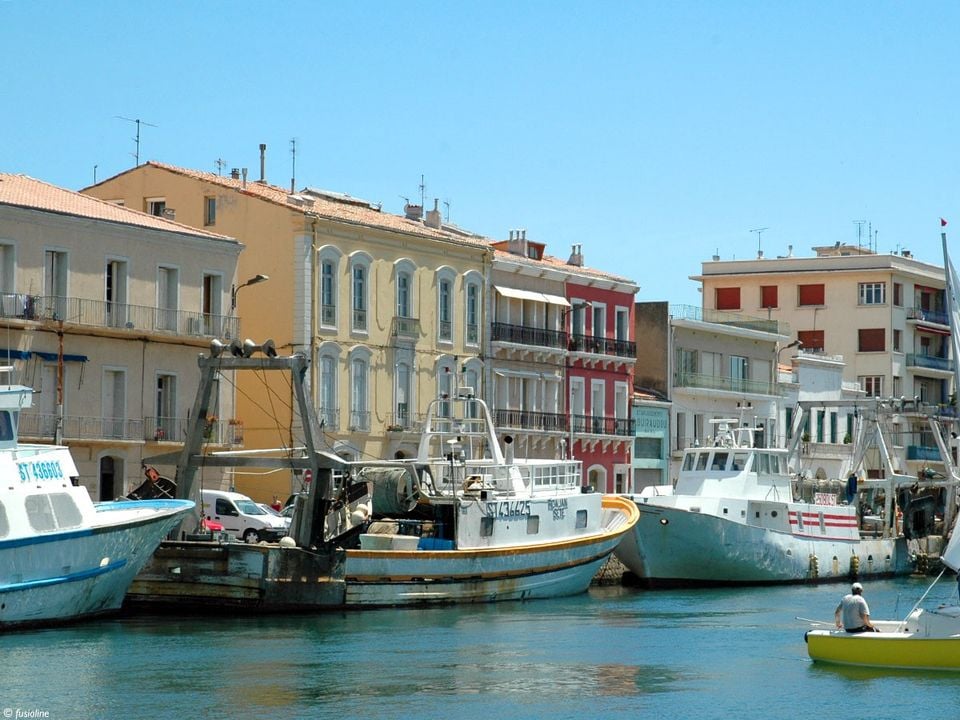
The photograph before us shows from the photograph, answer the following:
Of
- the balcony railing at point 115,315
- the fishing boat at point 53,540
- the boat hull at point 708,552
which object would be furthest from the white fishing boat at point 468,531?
the balcony railing at point 115,315

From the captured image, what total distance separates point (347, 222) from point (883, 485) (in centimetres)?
1817

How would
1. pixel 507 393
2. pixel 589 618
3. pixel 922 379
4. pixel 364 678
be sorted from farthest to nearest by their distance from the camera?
1. pixel 922 379
2. pixel 507 393
3. pixel 589 618
4. pixel 364 678

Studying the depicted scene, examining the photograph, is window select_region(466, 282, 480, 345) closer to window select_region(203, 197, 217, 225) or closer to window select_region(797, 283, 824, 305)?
window select_region(203, 197, 217, 225)

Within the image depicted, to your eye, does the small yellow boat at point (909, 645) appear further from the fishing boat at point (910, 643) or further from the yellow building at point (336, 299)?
the yellow building at point (336, 299)

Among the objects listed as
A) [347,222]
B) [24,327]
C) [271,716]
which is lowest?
[271,716]

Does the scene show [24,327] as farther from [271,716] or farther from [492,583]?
[271,716]

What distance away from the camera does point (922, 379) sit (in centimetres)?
9081

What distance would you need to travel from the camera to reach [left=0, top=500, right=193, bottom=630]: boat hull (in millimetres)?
33750

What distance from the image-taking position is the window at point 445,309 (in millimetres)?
63219

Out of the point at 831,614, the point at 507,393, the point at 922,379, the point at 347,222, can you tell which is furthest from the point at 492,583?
the point at 922,379

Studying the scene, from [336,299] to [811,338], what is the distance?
37.1 meters

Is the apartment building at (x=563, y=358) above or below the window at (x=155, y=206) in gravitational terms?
below

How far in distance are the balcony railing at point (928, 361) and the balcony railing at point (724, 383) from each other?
1203 cm

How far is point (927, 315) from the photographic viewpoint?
91.1 metres
